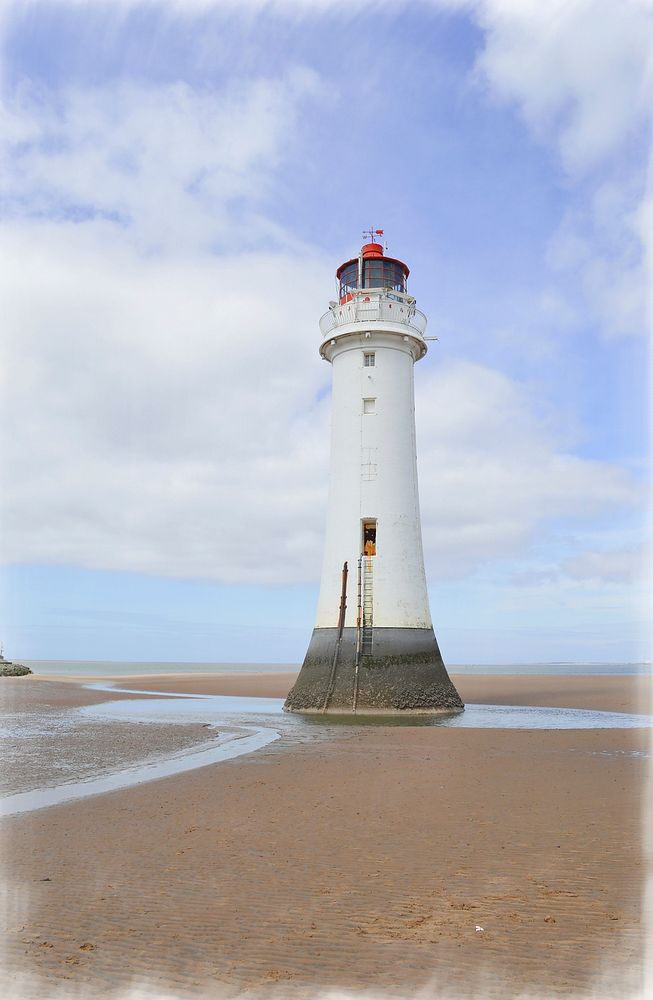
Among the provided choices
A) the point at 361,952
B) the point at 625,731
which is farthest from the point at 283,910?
the point at 625,731

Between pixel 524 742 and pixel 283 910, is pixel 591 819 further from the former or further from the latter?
pixel 524 742

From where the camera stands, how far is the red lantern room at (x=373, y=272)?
25.1 metres

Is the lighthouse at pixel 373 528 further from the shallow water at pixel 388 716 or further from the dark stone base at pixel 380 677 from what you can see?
the shallow water at pixel 388 716

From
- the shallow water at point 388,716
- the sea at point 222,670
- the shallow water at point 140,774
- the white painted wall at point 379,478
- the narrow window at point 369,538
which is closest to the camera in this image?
the shallow water at point 140,774

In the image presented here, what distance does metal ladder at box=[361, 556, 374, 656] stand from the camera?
2270 centimetres

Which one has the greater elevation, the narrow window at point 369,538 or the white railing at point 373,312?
the white railing at point 373,312

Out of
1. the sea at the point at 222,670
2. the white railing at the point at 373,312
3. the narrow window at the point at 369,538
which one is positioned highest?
the white railing at the point at 373,312

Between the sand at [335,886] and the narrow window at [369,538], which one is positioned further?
the narrow window at [369,538]

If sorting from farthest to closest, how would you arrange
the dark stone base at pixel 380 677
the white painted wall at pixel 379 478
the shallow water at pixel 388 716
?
1. the white painted wall at pixel 379 478
2. the dark stone base at pixel 380 677
3. the shallow water at pixel 388 716

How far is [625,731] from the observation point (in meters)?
19.1

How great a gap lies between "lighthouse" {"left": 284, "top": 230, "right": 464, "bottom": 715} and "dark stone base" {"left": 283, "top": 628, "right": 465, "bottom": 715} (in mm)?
29

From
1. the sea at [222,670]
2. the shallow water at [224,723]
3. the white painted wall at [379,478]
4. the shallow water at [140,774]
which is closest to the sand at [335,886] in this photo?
the shallow water at [140,774]

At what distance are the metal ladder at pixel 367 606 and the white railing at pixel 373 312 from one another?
287 inches

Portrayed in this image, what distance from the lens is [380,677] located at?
2245 cm
